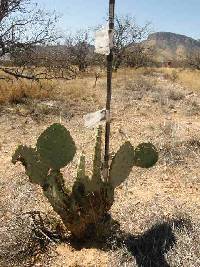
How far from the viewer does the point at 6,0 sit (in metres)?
10.3

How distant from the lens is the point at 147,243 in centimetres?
369

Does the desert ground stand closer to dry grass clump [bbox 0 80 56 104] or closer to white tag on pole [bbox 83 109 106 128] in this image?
dry grass clump [bbox 0 80 56 104]

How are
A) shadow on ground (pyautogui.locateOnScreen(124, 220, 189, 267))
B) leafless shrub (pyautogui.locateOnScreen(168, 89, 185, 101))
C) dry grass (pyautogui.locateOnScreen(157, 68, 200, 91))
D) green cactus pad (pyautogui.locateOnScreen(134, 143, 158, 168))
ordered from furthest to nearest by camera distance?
dry grass (pyautogui.locateOnScreen(157, 68, 200, 91)) < leafless shrub (pyautogui.locateOnScreen(168, 89, 185, 101)) < green cactus pad (pyautogui.locateOnScreen(134, 143, 158, 168)) < shadow on ground (pyautogui.locateOnScreen(124, 220, 189, 267))

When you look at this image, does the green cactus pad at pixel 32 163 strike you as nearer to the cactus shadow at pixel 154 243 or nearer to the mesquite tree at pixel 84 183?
the mesquite tree at pixel 84 183

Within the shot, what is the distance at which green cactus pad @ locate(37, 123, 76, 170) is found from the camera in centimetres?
353

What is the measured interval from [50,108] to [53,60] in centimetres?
230

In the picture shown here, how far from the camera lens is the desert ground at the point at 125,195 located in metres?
3.61

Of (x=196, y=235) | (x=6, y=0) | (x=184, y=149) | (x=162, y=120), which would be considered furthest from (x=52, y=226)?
(x=6, y=0)

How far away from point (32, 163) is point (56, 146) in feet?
0.98

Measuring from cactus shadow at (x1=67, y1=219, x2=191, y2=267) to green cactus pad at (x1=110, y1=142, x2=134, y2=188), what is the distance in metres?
0.50

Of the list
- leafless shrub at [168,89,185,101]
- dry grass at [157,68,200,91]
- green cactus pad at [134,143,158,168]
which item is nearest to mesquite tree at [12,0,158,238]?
green cactus pad at [134,143,158,168]

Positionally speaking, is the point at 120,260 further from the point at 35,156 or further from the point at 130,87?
the point at 130,87

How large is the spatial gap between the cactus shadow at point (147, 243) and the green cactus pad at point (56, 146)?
78 centimetres

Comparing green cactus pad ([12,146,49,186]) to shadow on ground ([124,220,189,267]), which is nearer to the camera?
shadow on ground ([124,220,189,267])
